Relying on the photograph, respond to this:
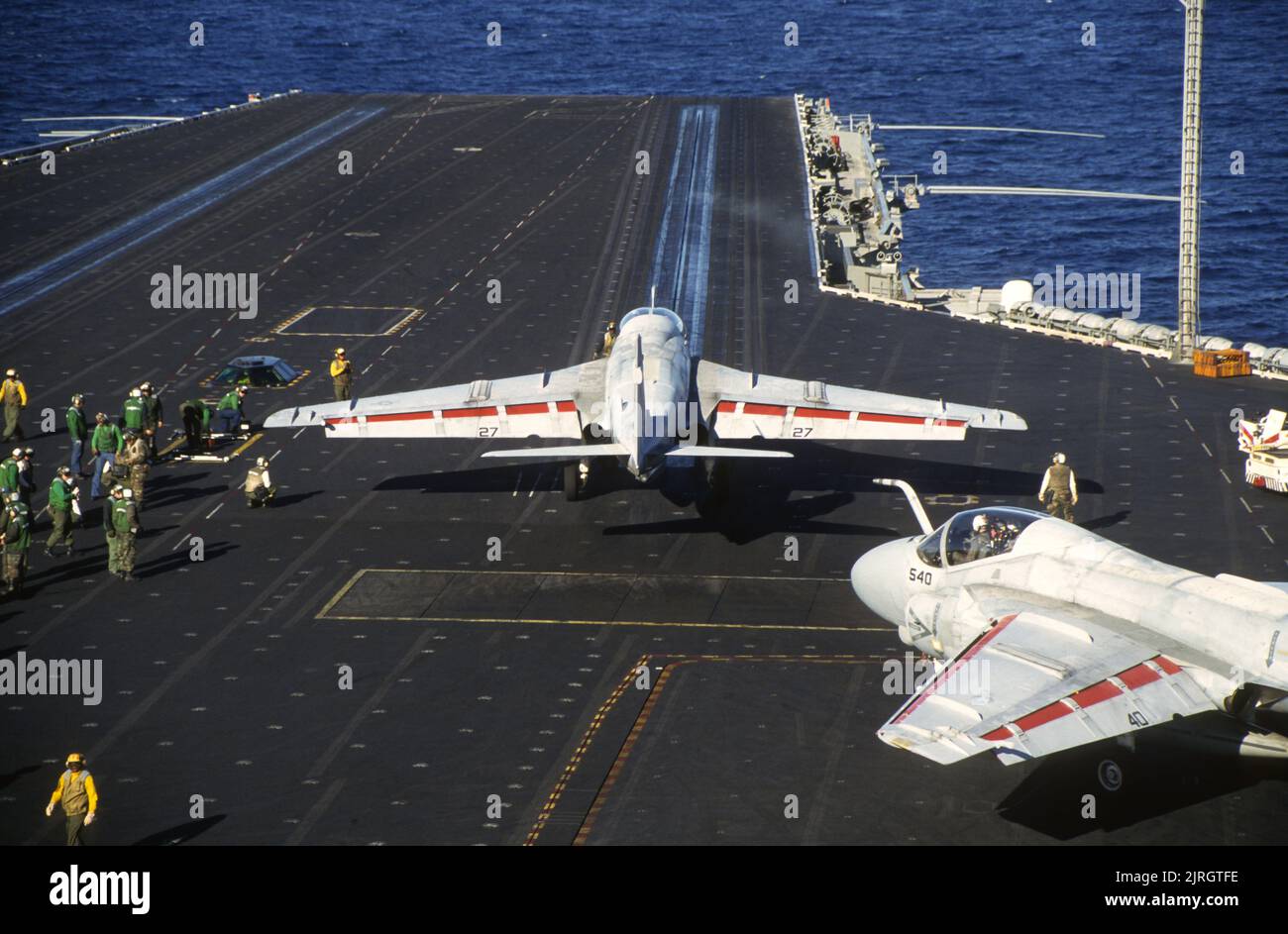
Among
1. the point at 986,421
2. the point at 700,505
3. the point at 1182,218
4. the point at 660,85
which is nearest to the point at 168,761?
the point at 700,505

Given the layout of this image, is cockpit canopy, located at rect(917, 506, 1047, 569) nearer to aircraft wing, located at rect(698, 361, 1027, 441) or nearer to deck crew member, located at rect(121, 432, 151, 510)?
aircraft wing, located at rect(698, 361, 1027, 441)

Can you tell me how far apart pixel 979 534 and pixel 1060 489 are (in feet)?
34.6

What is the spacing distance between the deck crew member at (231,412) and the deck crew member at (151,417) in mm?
2123

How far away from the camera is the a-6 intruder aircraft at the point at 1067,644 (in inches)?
918

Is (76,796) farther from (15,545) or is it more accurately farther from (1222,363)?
(1222,363)

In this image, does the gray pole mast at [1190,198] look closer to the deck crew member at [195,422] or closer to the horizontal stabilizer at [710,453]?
the horizontal stabilizer at [710,453]

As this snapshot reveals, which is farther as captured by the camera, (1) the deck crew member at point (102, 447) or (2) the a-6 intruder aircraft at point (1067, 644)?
(1) the deck crew member at point (102, 447)

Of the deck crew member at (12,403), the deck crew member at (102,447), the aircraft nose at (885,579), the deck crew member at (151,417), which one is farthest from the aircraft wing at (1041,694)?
the deck crew member at (12,403)

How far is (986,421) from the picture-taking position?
131 feet

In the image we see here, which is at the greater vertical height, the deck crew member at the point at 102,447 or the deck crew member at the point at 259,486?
the deck crew member at the point at 102,447

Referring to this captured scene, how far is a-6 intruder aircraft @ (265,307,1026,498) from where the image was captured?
3988 centimetres

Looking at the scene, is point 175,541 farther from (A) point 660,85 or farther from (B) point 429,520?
(A) point 660,85

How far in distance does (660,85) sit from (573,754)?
14705cm

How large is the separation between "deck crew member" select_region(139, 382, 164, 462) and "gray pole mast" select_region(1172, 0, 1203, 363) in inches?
1310
